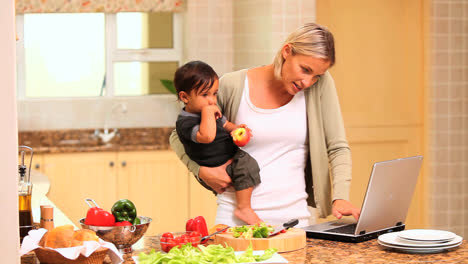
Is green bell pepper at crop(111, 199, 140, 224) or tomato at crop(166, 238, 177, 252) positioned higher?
green bell pepper at crop(111, 199, 140, 224)

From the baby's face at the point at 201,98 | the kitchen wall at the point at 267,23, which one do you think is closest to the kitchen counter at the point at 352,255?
the baby's face at the point at 201,98

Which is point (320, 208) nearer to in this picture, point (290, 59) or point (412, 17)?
point (290, 59)

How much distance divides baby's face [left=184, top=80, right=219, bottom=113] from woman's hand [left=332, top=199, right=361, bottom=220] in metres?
0.58

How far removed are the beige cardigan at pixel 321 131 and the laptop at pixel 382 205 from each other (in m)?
0.27

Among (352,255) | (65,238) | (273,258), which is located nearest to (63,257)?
(65,238)

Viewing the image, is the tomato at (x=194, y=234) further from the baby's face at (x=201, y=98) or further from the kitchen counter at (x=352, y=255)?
the baby's face at (x=201, y=98)

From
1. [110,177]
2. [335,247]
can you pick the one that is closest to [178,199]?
[110,177]

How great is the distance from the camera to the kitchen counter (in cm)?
207

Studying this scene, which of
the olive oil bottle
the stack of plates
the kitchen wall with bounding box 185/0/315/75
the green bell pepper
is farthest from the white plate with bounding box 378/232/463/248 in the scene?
the kitchen wall with bounding box 185/0/315/75

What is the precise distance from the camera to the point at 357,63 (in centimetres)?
528

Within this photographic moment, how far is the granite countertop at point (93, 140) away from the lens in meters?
5.14

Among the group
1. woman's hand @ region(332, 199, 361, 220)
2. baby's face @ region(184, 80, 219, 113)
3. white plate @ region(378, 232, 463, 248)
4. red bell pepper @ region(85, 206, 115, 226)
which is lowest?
white plate @ region(378, 232, 463, 248)

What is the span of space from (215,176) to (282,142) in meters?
0.29

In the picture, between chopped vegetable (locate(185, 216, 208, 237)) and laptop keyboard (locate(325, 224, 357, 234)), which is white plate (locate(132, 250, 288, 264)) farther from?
laptop keyboard (locate(325, 224, 357, 234))
